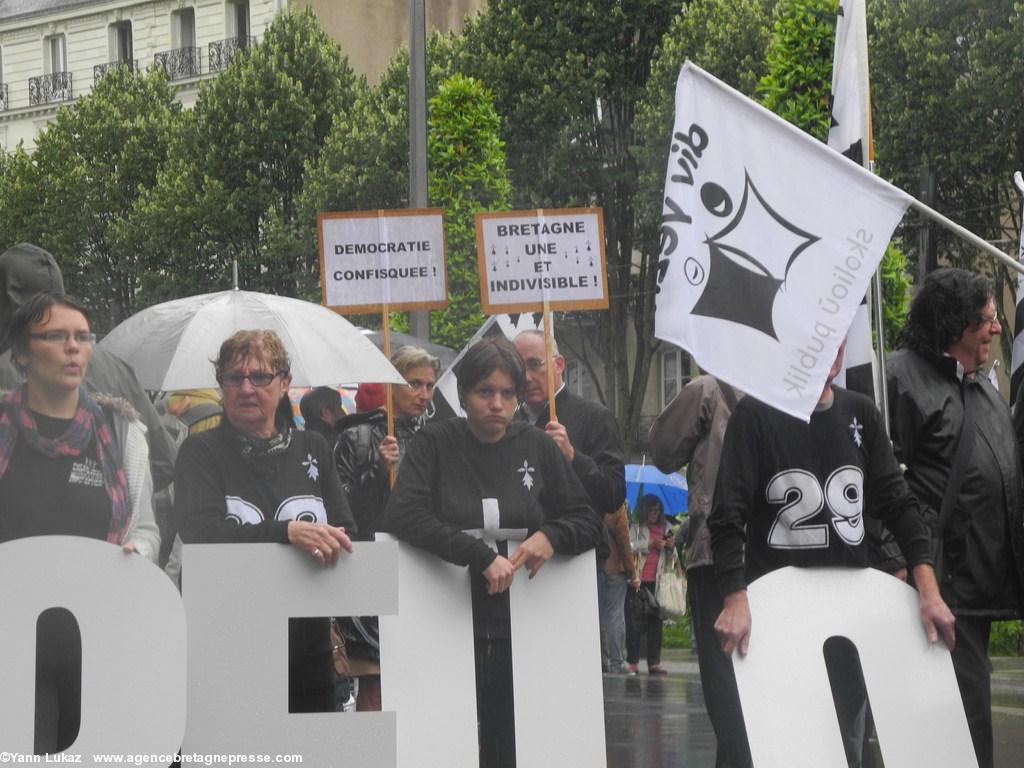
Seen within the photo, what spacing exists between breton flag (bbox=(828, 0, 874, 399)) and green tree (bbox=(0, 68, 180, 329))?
3960cm

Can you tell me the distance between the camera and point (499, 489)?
21.1ft

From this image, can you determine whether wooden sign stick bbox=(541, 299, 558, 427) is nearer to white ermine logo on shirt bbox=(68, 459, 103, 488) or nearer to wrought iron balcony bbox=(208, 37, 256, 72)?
white ermine logo on shirt bbox=(68, 459, 103, 488)

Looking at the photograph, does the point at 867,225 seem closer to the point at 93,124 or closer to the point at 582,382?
the point at 93,124

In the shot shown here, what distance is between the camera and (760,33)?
37.9m

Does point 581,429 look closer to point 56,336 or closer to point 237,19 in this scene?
point 56,336

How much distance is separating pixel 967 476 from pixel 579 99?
34266 millimetres

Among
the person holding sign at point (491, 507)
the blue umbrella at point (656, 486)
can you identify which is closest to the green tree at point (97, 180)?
the blue umbrella at point (656, 486)

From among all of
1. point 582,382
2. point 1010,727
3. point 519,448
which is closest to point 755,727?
point 519,448

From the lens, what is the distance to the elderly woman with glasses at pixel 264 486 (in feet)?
20.0

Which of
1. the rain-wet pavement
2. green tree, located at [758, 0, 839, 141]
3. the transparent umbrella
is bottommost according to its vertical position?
the rain-wet pavement

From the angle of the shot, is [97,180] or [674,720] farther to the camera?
[97,180]

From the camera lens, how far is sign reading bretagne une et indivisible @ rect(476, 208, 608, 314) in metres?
9.26

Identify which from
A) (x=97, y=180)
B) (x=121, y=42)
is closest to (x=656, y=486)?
(x=97, y=180)

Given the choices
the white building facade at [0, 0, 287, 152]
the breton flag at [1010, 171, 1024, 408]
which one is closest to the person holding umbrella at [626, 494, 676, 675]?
the breton flag at [1010, 171, 1024, 408]
